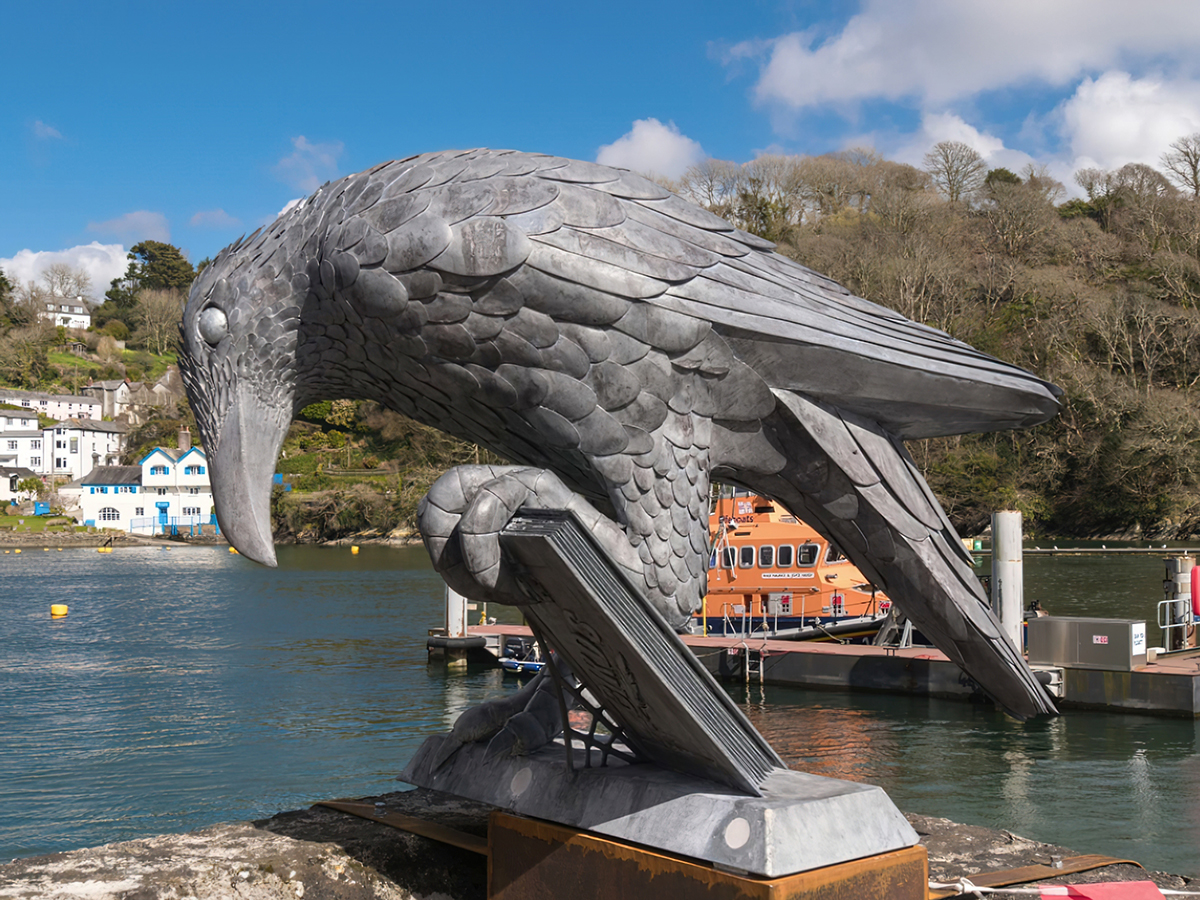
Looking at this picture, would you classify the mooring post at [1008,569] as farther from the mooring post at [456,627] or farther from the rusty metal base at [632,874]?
the rusty metal base at [632,874]

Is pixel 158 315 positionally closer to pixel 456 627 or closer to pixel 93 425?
pixel 93 425

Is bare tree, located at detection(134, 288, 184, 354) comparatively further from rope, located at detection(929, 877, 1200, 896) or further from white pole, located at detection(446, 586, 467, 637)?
rope, located at detection(929, 877, 1200, 896)

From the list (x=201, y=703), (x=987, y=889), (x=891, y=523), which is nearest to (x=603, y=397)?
(x=891, y=523)

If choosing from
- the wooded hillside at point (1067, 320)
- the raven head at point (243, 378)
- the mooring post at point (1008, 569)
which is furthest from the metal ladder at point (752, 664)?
the wooded hillside at point (1067, 320)

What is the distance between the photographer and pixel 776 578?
1864 centimetres

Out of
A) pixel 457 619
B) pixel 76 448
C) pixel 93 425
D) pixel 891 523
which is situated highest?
pixel 93 425

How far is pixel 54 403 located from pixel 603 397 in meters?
86.6

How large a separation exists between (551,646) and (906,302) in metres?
36.9

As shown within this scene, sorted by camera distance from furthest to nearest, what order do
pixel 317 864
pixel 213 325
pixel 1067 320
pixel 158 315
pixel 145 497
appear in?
1. pixel 158 315
2. pixel 145 497
3. pixel 1067 320
4. pixel 317 864
5. pixel 213 325

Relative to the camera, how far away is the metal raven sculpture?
366 centimetres

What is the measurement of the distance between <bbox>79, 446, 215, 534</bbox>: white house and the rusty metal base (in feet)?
203

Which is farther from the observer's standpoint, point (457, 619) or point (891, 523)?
point (457, 619)

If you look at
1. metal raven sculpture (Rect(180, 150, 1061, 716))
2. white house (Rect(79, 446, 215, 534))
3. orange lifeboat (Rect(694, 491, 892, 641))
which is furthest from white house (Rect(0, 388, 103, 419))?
metal raven sculpture (Rect(180, 150, 1061, 716))

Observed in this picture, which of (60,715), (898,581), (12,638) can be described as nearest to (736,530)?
(60,715)
